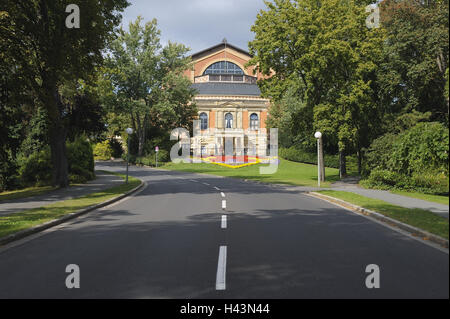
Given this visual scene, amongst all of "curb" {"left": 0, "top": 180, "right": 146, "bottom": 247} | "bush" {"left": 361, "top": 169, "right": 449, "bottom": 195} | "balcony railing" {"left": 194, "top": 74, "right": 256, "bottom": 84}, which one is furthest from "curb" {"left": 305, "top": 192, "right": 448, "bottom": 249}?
"balcony railing" {"left": 194, "top": 74, "right": 256, "bottom": 84}

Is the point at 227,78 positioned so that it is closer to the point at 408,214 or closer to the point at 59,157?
the point at 59,157

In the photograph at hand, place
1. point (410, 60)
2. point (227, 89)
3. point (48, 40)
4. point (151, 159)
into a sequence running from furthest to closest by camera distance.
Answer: point (227, 89), point (151, 159), point (410, 60), point (48, 40)

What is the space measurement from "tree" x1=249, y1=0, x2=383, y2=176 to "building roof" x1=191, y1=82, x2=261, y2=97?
4695 cm

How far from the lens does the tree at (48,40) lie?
17.0 metres

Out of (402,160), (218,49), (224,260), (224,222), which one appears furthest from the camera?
(218,49)

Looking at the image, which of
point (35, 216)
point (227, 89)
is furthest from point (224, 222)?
point (227, 89)

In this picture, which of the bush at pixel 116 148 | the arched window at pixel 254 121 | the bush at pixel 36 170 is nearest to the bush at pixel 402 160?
the bush at pixel 36 170

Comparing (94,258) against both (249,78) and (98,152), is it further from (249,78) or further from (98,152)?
(249,78)

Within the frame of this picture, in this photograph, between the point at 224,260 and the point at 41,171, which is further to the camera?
the point at 41,171

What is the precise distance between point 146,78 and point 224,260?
173 ft

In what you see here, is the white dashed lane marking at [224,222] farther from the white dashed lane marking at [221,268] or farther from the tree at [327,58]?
the tree at [327,58]

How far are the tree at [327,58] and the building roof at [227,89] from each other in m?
47.0

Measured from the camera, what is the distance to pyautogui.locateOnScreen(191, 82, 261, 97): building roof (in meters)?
74.9

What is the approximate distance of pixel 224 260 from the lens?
6082 millimetres
